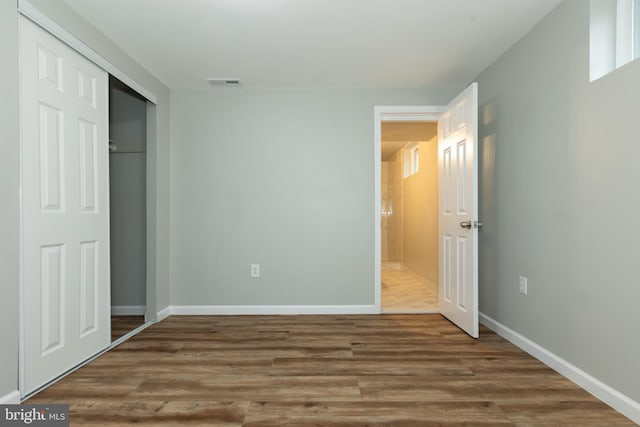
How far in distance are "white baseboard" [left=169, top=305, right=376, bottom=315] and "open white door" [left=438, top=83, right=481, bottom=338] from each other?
0.87 m

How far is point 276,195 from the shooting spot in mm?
3797

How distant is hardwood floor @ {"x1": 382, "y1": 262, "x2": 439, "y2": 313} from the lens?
396 cm

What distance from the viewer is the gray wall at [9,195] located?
5.94 ft

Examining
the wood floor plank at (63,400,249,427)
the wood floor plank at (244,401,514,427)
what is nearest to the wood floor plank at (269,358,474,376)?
the wood floor plank at (244,401,514,427)

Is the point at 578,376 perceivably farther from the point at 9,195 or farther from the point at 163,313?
the point at 163,313

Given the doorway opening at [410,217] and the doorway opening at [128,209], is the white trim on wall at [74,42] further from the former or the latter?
the doorway opening at [410,217]

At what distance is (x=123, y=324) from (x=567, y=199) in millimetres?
3809

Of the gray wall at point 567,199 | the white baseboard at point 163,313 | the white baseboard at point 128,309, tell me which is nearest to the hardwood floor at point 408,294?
the gray wall at point 567,199

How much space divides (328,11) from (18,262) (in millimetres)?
2345

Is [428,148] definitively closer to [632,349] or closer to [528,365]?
[528,365]

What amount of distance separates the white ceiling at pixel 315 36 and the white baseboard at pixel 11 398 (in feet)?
7.57

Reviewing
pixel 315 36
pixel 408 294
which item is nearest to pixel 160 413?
pixel 315 36

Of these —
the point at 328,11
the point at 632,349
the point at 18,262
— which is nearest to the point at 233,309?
the point at 18,262

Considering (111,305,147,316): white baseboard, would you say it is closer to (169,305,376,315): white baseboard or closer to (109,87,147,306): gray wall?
(109,87,147,306): gray wall
